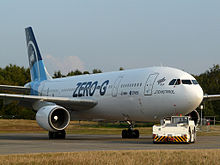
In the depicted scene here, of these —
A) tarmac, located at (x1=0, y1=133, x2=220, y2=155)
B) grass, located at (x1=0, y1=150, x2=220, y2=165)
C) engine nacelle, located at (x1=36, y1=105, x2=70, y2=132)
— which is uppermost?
engine nacelle, located at (x1=36, y1=105, x2=70, y2=132)

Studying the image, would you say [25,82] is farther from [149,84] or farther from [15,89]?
[149,84]

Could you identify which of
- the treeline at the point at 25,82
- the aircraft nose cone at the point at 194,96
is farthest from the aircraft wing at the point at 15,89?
the treeline at the point at 25,82

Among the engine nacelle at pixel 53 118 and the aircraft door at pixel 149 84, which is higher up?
the aircraft door at pixel 149 84

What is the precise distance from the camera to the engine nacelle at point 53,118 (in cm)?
2666

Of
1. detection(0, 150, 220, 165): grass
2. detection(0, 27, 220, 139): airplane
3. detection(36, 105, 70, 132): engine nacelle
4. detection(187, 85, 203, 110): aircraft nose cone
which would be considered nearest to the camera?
detection(0, 150, 220, 165): grass

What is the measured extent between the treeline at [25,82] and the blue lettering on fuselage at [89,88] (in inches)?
1501

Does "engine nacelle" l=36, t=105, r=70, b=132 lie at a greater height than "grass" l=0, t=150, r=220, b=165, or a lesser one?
A: greater

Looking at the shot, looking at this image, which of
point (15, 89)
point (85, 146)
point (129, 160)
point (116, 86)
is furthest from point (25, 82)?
point (129, 160)

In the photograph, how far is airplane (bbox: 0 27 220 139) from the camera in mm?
23562

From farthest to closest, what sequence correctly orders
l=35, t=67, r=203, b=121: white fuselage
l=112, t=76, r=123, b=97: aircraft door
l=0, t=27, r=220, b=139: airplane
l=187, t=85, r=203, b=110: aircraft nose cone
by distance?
1. l=112, t=76, r=123, b=97: aircraft door
2. l=0, t=27, r=220, b=139: airplane
3. l=35, t=67, r=203, b=121: white fuselage
4. l=187, t=85, r=203, b=110: aircraft nose cone

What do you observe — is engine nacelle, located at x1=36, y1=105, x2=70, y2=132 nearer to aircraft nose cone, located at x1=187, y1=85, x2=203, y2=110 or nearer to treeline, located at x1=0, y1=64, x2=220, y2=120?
aircraft nose cone, located at x1=187, y1=85, x2=203, y2=110

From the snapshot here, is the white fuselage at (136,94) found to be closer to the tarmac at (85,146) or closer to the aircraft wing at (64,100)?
the aircraft wing at (64,100)

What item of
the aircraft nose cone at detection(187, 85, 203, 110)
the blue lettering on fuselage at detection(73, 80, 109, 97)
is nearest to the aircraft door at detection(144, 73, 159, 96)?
the aircraft nose cone at detection(187, 85, 203, 110)

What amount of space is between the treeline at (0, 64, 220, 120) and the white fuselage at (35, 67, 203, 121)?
39338 millimetres
